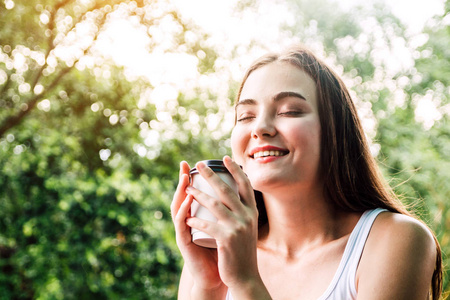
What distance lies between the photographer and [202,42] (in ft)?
14.5

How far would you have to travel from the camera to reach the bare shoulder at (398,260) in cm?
99

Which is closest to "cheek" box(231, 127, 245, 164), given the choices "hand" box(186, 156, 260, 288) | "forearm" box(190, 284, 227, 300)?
"hand" box(186, 156, 260, 288)

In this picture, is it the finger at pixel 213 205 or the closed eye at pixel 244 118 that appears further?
the closed eye at pixel 244 118

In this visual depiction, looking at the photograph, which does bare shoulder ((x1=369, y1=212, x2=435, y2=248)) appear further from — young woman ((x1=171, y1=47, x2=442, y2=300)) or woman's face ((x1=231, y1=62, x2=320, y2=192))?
woman's face ((x1=231, y1=62, x2=320, y2=192))

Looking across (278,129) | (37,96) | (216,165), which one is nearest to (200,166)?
(216,165)

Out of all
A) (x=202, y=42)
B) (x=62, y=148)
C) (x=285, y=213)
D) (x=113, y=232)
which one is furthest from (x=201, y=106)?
(x=285, y=213)

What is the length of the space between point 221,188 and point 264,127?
0.87ft

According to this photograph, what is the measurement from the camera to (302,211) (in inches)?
49.3

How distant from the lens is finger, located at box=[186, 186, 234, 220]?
93 cm

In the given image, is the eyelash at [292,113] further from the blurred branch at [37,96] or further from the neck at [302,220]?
the blurred branch at [37,96]

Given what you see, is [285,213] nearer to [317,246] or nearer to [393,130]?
[317,246]

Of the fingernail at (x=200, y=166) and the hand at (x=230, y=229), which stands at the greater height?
the fingernail at (x=200, y=166)

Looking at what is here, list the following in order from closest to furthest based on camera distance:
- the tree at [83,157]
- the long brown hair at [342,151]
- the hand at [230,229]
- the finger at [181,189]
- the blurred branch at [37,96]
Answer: the hand at [230,229] < the finger at [181,189] < the long brown hair at [342,151] < the tree at [83,157] < the blurred branch at [37,96]

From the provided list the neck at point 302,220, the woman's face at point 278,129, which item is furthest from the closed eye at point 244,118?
the neck at point 302,220
